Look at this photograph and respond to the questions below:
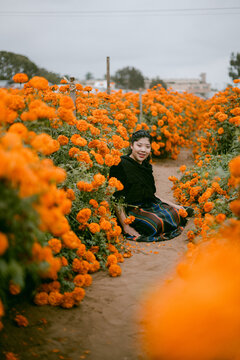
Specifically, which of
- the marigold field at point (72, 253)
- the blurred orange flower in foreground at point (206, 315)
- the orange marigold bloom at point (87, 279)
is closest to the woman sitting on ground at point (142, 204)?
the marigold field at point (72, 253)

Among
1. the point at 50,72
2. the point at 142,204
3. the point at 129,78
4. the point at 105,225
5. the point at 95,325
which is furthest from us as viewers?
the point at 129,78

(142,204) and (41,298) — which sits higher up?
(142,204)

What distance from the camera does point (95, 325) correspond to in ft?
8.20

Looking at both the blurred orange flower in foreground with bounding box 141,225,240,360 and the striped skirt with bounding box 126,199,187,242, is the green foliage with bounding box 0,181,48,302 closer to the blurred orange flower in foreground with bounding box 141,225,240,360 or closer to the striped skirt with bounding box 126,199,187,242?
the blurred orange flower in foreground with bounding box 141,225,240,360

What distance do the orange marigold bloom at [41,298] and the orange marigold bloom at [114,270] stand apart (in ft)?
2.34

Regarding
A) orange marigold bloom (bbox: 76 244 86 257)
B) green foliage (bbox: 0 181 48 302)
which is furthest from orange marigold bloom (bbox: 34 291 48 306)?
green foliage (bbox: 0 181 48 302)

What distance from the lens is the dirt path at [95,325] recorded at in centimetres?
221

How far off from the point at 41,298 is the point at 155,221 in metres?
1.99

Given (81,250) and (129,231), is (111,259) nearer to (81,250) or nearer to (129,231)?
(81,250)

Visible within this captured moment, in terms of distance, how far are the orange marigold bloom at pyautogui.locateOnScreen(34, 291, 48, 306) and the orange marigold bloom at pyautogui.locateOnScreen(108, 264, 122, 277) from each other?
71 cm

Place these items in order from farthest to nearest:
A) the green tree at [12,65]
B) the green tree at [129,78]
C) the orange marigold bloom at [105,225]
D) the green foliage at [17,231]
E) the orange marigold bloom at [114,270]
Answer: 1. the green tree at [129,78]
2. the green tree at [12,65]
3. the orange marigold bloom at [105,225]
4. the orange marigold bloom at [114,270]
5. the green foliage at [17,231]

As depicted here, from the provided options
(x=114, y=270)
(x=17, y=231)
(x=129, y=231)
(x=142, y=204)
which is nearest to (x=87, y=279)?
(x=114, y=270)

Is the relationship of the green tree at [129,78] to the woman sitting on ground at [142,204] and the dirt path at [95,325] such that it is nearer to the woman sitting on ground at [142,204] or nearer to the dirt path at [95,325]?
the woman sitting on ground at [142,204]

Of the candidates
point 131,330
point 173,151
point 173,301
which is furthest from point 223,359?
point 173,151
